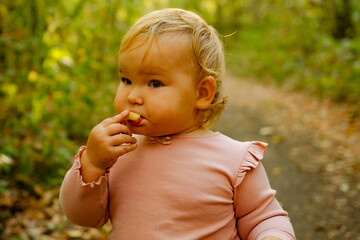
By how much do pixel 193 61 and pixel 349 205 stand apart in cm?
241

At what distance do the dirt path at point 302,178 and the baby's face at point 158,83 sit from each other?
816 millimetres

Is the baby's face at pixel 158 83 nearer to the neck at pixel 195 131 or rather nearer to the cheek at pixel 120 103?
the cheek at pixel 120 103

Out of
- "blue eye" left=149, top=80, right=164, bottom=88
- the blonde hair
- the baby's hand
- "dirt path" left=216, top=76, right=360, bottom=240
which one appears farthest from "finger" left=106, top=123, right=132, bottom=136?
"dirt path" left=216, top=76, right=360, bottom=240

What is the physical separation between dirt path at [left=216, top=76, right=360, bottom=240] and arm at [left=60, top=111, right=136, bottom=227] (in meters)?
2.00

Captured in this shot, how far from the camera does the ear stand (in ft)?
5.10

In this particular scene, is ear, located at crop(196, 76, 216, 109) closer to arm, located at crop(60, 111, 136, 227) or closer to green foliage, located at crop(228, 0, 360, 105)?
arm, located at crop(60, 111, 136, 227)

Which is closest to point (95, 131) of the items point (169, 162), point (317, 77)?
point (169, 162)

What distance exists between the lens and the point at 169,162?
4.92ft

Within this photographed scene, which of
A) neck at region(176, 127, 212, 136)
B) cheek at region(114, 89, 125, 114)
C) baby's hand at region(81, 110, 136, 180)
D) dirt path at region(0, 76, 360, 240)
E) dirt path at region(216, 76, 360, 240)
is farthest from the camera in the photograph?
dirt path at region(216, 76, 360, 240)

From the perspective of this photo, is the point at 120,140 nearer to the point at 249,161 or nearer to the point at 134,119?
the point at 134,119

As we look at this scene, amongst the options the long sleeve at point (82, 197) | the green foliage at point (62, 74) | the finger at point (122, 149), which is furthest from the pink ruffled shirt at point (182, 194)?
the green foliage at point (62, 74)

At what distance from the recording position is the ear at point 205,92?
5.10 ft

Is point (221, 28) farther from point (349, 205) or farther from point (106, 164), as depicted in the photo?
point (106, 164)

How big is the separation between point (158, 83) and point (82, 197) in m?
0.57
